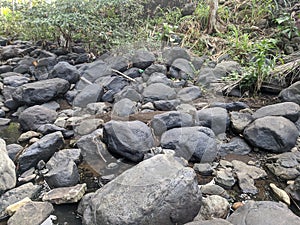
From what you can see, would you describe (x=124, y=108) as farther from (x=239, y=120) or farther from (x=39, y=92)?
(x=239, y=120)

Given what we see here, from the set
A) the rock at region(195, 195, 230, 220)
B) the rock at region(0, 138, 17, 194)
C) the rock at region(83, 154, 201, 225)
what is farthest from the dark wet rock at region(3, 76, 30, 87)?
the rock at region(195, 195, 230, 220)

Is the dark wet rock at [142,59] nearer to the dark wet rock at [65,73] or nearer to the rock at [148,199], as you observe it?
the dark wet rock at [65,73]

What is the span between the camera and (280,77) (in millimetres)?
3408

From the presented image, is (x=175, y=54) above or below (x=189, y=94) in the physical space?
above

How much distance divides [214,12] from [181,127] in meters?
3.10

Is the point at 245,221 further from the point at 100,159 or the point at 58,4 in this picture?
the point at 58,4

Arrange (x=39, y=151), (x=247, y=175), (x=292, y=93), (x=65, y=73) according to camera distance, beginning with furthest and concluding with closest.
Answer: (x=65, y=73), (x=292, y=93), (x=39, y=151), (x=247, y=175)

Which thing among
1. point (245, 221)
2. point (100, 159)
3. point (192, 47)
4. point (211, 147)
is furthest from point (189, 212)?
point (192, 47)

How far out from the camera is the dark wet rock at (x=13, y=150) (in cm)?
243

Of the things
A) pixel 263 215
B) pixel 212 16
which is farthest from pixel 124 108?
pixel 212 16

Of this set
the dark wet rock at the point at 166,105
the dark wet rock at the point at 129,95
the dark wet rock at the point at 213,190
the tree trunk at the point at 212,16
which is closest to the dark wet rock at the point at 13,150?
the dark wet rock at the point at 129,95

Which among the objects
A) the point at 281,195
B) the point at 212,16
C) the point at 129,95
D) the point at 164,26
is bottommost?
the point at 281,195

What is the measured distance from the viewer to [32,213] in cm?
182

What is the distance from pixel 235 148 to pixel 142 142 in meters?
0.82
